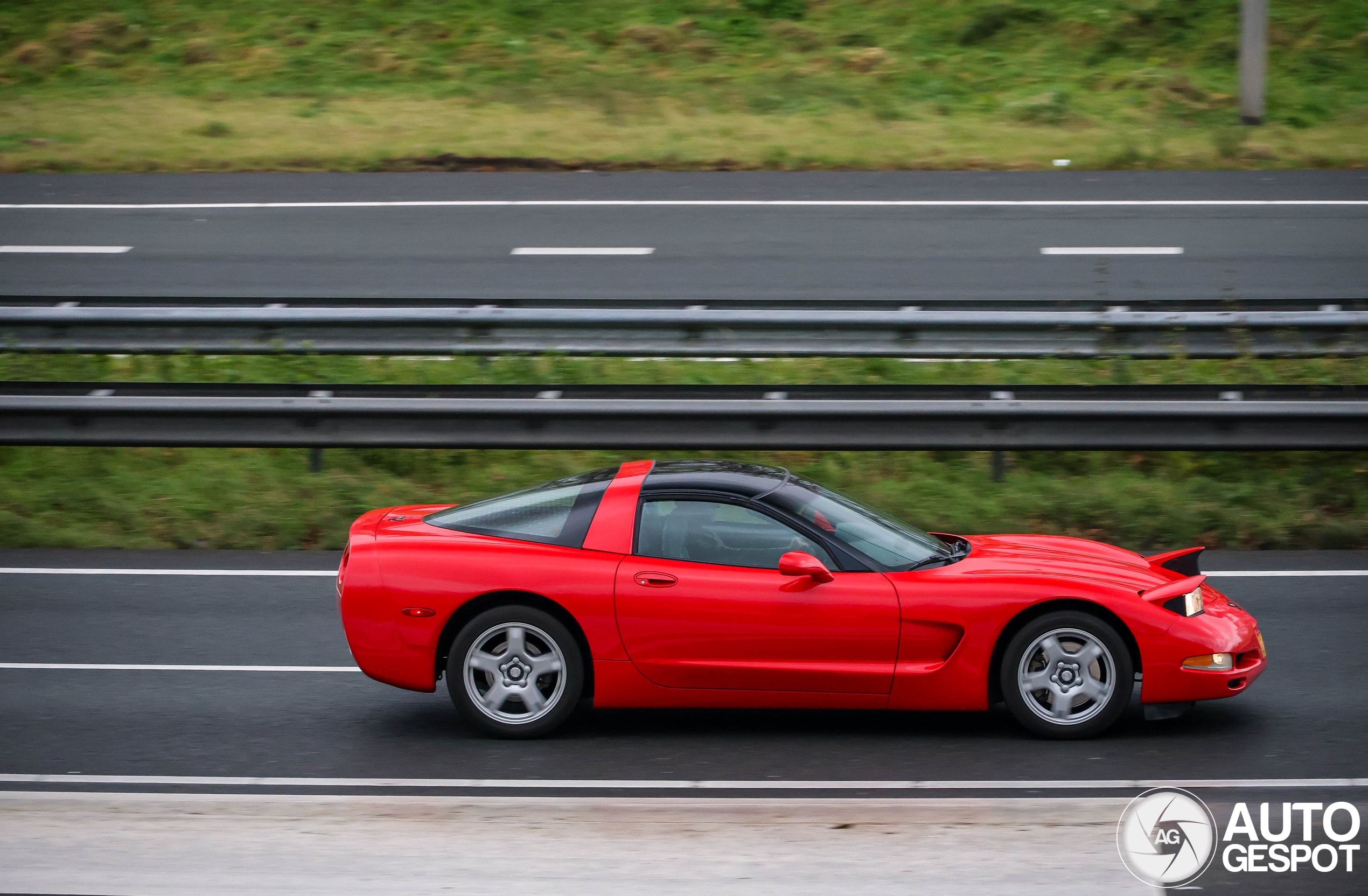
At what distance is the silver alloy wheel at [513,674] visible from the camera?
6332 mm

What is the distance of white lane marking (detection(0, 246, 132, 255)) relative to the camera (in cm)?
1589

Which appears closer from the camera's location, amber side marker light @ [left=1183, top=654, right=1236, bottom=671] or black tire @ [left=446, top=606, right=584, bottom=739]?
amber side marker light @ [left=1183, top=654, right=1236, bottom=671]

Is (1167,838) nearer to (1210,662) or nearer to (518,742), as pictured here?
(1210,662)

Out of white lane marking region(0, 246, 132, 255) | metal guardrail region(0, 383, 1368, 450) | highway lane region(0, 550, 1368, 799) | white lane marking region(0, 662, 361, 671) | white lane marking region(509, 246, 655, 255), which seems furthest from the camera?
white lane marking region(0, 246, 132, 255)

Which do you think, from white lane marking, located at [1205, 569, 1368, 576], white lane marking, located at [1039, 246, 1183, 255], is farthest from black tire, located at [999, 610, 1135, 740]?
white lane marking, located at [1039, 246, 1183, 255]

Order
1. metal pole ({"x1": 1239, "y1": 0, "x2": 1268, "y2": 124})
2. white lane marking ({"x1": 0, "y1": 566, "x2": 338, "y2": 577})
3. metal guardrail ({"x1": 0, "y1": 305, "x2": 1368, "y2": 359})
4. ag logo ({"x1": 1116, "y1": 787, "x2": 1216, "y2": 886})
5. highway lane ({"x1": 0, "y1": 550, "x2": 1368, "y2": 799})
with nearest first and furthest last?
ag logo ({"x1": 1116, "y1": 787, "x2": 1216, "y2": 886}) < highway lane ({"x1": 0, "y1": 550, "x2": 1368, "y2": 799}) < white lane marking ({"x1": 0, "y1": 566, "x2": 338, "y2": 577}) < metal guardrail ({"x1": 0, "y1": 305, "x2": 1368, "y2": 359}) < metal pole ({"x1": 1239, "y1": 0, "x2": 1268, "y2": 124})

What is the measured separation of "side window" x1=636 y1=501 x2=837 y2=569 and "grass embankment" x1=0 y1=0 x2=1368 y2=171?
12.9 meters

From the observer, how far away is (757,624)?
617 cm

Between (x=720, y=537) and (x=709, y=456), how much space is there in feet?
15.4

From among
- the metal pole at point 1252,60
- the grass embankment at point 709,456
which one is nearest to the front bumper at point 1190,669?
the grass embankment at point 709,456

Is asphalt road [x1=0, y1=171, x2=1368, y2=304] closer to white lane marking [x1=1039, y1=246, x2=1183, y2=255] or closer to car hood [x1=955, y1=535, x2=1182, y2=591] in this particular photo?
white lane marking [x1=1039, y1=246, x2=1183, y2=255]

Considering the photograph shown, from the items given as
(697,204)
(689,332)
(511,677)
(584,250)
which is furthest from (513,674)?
(697,204)

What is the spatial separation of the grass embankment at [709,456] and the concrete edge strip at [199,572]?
0.59 meters

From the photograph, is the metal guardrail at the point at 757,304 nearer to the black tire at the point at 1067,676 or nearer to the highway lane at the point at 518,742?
the highway lane at the point at 518,742
